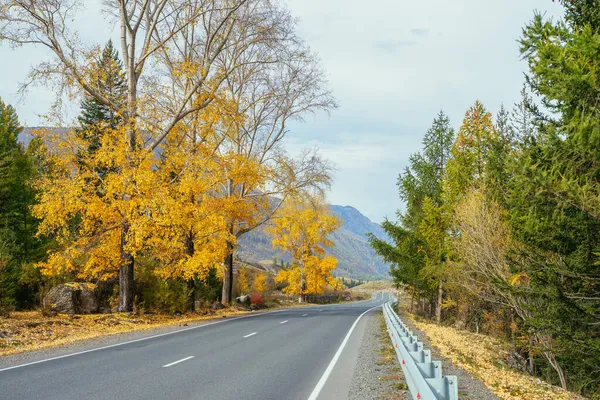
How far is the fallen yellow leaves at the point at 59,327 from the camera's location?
44.0 ft

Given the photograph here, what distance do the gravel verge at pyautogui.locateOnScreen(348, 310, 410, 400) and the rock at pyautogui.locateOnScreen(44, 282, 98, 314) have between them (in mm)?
12354

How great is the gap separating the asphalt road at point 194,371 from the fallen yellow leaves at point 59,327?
89.8 inches

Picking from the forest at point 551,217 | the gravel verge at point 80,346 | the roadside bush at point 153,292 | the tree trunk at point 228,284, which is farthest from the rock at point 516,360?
the tree trunk at point 228,284

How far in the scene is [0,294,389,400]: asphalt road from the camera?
758 centimetres

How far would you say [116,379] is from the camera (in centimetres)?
848

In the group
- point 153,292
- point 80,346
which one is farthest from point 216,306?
point 80,346

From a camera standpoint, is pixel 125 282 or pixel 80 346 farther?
pixel 125 282

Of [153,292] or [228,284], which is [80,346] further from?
[228,284]

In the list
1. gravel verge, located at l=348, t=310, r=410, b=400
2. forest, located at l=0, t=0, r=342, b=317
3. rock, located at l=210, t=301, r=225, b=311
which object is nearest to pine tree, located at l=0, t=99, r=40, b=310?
forest, located at l=0, t=0, r=342, b=317

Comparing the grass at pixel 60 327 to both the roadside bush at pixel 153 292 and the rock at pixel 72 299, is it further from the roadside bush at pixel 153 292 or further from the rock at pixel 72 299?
the roadside bush at pixel 153 292

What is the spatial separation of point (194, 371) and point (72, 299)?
41.6 ft

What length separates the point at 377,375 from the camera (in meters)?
9.42

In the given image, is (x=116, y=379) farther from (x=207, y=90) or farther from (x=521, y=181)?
(x=207, y=90)

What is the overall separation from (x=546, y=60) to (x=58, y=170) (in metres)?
18.8
